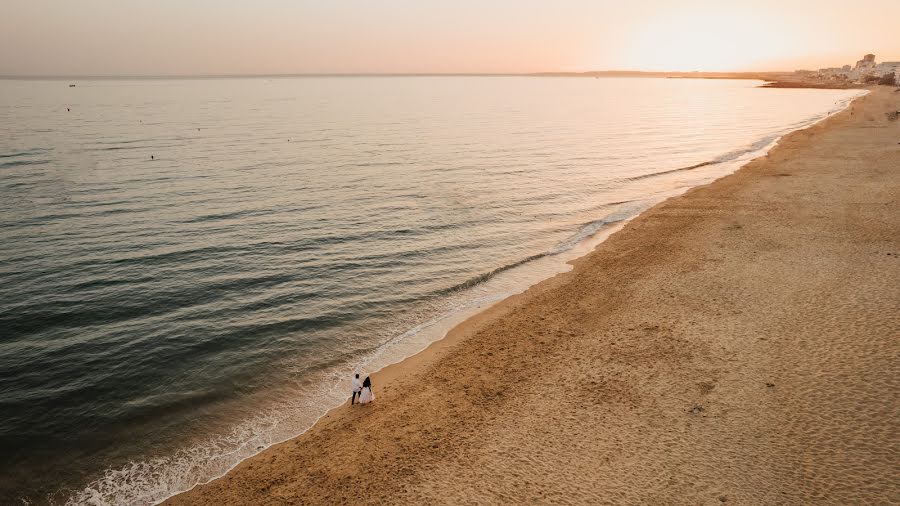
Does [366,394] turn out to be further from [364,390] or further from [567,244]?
[567,244]

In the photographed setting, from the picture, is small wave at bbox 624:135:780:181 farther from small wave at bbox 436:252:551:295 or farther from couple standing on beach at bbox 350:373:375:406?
couple standing on beach at bbox 350:373:375:406

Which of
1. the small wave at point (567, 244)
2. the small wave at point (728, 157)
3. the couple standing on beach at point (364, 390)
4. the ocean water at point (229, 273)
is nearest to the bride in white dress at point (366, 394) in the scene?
the couple standing on beach at point (364, 390)

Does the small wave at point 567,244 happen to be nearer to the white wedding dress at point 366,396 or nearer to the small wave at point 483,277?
the small wave at point 483,277

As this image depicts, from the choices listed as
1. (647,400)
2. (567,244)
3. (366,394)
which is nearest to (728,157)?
(567,244)

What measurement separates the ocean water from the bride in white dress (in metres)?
1.22

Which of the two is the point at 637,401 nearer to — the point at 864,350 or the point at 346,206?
the point at 864,350

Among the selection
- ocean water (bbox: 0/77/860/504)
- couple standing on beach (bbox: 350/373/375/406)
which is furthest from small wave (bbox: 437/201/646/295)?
couple standing on beach (bbox: 350/373/375/406)

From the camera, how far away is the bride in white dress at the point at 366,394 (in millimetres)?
18578

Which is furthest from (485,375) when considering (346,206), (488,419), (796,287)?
(346,206)

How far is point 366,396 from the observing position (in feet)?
61.3

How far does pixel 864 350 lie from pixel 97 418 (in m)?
29.1

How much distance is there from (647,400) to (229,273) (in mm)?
23859

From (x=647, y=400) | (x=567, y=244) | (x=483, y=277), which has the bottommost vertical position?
(x=647, y=400)

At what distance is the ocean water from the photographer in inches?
688
